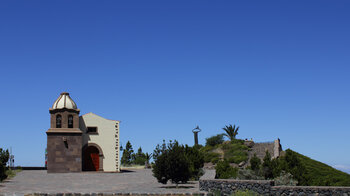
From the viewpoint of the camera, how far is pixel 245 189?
17938 mm

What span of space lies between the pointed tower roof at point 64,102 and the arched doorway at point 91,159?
4.28 meters

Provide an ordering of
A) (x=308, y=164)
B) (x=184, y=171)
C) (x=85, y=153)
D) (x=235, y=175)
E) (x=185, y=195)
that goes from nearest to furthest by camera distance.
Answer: (x=185, y=195), (x=184, y=171), (x=235, y=175), (x=308, y=164), (x=85, y=153)

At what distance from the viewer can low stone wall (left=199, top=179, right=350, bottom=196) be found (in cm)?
1614

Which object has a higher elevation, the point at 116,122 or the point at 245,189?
the point at 116,122

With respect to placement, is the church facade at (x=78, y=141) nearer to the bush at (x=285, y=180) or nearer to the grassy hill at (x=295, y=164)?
the grassy hill at (x=295, y=164)

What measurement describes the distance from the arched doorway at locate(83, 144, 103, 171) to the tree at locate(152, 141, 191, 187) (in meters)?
18.5

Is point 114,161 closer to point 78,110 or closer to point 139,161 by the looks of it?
point 78,110

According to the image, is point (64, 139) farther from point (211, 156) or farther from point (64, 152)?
point (211, 156)

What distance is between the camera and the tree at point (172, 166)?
2147 centimetres

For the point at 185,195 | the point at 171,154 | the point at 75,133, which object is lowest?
the point at 185,195


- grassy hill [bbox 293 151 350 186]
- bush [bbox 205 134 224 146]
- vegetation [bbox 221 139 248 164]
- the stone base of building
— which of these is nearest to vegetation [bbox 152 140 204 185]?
grassy hill [bbox 293 151 350 186]

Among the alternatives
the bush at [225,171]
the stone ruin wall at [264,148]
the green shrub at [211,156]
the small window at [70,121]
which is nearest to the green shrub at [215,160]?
the green shrub at [211,156]

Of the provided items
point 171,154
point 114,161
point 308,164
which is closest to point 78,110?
point 114,161

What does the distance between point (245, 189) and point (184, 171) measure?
459 cm
